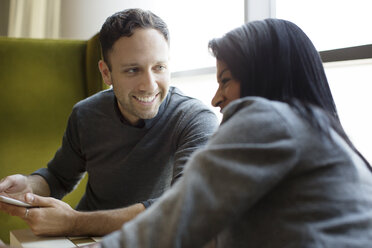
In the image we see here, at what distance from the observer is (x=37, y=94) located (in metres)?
1.86

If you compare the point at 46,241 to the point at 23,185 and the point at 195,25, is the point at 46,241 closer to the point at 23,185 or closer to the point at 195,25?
the point at 23,185

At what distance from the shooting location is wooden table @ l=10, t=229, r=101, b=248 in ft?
3.21

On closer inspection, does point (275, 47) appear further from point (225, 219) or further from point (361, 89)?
point (361, 89)

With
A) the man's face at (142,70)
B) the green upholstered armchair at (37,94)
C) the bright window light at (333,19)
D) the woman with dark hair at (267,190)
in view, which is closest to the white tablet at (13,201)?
the man's face at (142,70)

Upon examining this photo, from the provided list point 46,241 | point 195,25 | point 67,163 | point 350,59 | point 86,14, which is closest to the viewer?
point 46,241

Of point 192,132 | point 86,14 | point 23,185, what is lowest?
point 23,185

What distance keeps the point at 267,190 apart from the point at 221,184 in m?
0.07

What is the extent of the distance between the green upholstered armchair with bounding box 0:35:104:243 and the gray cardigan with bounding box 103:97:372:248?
4.32ft

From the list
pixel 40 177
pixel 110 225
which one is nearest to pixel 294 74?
pixel 110 225

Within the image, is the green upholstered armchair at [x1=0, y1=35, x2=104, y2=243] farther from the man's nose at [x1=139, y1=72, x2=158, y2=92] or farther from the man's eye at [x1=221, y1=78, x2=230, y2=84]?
the man's eye at [x1=221, y1=78, x2=230, y2=84]

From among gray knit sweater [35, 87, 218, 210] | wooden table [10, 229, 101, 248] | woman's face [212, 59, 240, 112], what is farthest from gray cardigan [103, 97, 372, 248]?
gray knit sweater [35, 87, 218, 210]

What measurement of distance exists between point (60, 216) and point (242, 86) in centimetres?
62

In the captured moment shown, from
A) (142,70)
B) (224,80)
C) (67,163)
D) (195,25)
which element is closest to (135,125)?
(142,70)

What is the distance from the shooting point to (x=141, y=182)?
1328 millimetres
